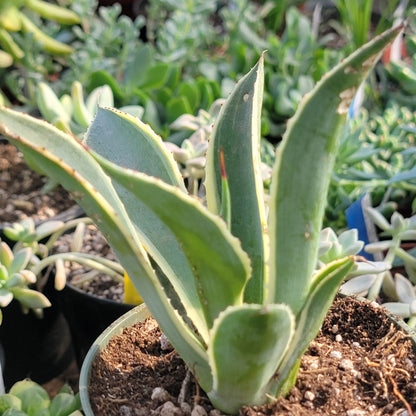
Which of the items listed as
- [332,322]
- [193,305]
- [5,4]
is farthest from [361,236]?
[5,4]

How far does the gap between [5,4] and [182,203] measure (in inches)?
53.9

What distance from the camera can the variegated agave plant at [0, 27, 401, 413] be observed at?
20.1 inches

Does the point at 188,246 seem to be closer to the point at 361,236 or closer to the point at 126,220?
the point at 126,220

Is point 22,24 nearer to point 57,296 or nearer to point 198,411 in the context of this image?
point 57,296

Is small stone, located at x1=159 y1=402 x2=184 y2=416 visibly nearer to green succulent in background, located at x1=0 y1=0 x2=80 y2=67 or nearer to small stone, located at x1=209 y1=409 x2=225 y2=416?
small stone, located at x1=209 y1=409 x2=225 y2=416

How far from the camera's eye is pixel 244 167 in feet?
2.14

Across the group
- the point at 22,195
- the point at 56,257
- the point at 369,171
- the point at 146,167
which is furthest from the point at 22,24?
the point at 146,167

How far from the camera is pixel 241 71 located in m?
1.81

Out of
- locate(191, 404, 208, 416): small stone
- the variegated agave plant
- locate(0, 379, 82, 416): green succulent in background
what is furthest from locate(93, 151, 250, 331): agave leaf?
locate(0, 379, 82, 416): green succulent in background

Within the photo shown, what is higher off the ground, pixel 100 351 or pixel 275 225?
pixel 275 225

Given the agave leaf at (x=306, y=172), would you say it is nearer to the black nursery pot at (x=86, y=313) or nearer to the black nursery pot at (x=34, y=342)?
the black nursery pot at (x=86, y=313)

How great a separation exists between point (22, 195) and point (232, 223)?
104 centimetres

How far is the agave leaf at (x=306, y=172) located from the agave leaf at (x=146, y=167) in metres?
0.13

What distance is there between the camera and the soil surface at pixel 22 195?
1.50m
